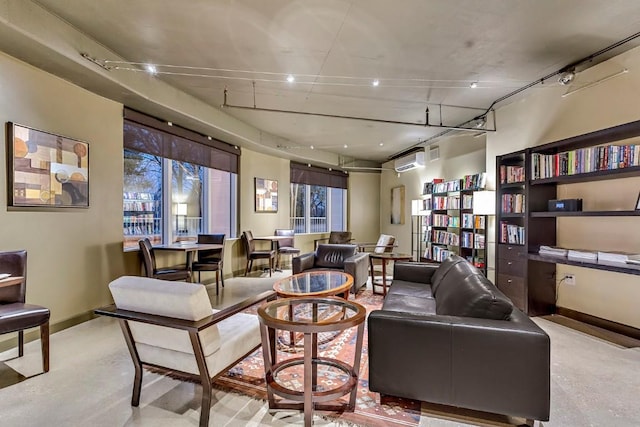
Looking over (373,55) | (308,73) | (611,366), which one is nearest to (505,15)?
(373,55)

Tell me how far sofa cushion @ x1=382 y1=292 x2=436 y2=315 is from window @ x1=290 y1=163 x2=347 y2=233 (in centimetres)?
524

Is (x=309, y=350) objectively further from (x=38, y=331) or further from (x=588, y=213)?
(x=588, y=213)

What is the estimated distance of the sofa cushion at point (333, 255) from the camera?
508 centimetres

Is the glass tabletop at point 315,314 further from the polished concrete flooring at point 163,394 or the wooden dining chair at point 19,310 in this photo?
the wooden dining chair at point 19,310

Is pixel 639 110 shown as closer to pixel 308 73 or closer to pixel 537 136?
pixel 537 136

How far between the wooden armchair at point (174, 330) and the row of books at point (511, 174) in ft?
12.6

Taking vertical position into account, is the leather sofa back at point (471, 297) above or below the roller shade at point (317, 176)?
below

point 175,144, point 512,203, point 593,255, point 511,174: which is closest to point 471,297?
point 593,255

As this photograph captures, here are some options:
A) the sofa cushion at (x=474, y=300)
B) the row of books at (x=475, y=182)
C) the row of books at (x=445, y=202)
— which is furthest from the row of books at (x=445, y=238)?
the sofa cushion at (x=474, y=300)

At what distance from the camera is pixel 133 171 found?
14.4ft

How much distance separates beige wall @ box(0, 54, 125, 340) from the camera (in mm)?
2881

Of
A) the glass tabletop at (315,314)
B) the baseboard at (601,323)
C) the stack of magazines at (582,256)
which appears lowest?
the baseboard at (601,323)

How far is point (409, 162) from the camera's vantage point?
7.55 metres


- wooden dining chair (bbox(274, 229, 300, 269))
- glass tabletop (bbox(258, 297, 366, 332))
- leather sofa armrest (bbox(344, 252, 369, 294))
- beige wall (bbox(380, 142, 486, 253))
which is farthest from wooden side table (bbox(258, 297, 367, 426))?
beige wall (bbox(380, 142, 486, 253))
